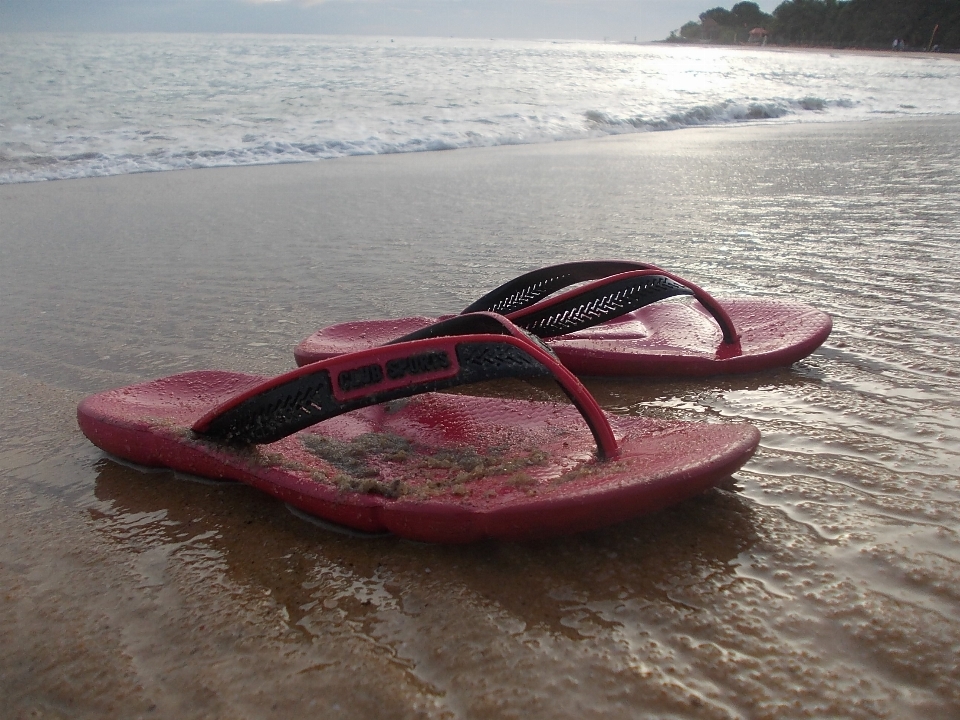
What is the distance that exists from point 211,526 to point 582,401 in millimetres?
623

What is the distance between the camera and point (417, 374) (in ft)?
3.69

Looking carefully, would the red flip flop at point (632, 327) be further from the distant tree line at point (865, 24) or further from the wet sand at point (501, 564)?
the distant tree line at point (865, 24)

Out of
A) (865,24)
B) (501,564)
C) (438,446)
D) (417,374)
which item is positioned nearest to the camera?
(501,564)

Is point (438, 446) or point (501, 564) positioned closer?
point (501, 564)

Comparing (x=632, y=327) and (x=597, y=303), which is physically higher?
(x=597, y=303)

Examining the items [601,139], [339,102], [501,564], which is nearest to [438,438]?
[501,564]

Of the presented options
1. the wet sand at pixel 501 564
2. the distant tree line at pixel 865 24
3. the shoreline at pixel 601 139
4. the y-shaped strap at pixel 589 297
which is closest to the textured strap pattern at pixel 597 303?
the y-shaped strap at pixel 589 297

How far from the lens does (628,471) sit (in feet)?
3.44

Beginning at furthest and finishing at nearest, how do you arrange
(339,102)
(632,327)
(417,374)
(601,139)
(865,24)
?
1. (865,24)
2. (339,102)
3. (601,139)
4. (632,327)
5. (417,374)

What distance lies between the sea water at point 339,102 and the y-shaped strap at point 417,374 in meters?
5.77

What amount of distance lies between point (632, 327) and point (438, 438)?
2.93 ft

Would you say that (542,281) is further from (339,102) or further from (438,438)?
Result: (339,102)

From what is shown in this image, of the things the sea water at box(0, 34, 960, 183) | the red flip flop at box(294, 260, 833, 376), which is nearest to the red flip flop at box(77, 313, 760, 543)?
the red flip flop at box(294, 260, 833, 376)

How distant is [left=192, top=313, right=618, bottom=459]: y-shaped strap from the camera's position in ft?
3.67
